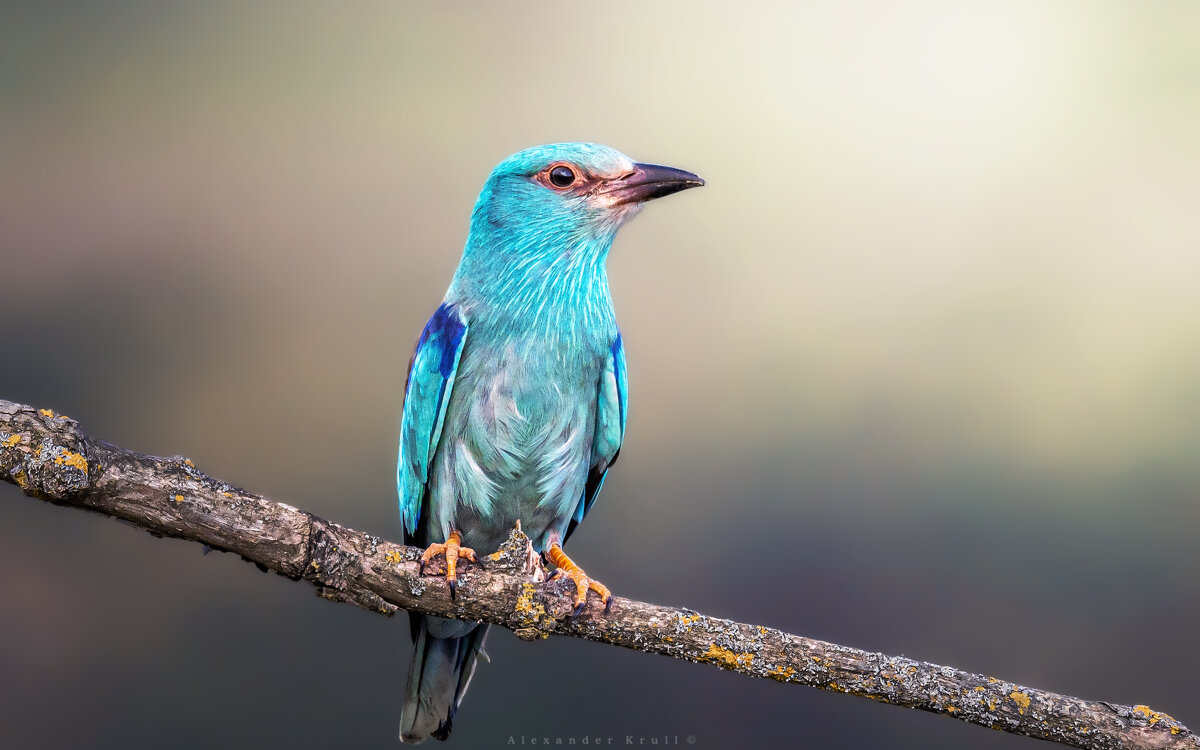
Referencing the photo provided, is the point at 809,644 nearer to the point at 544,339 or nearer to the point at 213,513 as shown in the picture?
the point at 544,339

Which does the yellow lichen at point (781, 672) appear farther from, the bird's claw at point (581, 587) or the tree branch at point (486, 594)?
the bird's claw at point (581, 587)

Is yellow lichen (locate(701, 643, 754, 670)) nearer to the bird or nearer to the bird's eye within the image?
the bird

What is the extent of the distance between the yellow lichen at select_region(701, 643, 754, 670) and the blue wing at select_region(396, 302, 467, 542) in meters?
0.92

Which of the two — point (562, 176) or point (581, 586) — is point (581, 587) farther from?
point (562, 176)

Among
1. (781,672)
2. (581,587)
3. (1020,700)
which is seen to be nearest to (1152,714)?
(1020,700)

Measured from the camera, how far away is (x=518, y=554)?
2.11 meters

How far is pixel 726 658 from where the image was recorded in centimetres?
200

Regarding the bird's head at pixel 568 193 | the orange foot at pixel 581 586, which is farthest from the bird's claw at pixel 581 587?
the bird's head at pixel 568 193

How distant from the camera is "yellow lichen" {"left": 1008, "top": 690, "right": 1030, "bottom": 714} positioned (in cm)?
189

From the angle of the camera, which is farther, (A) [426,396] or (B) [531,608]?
(A) [426,396]

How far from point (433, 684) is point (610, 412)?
943 mm

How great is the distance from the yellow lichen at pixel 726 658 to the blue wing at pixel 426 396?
918mm

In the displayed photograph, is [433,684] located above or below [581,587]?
below

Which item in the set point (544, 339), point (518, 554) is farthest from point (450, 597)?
point (544, 339)
